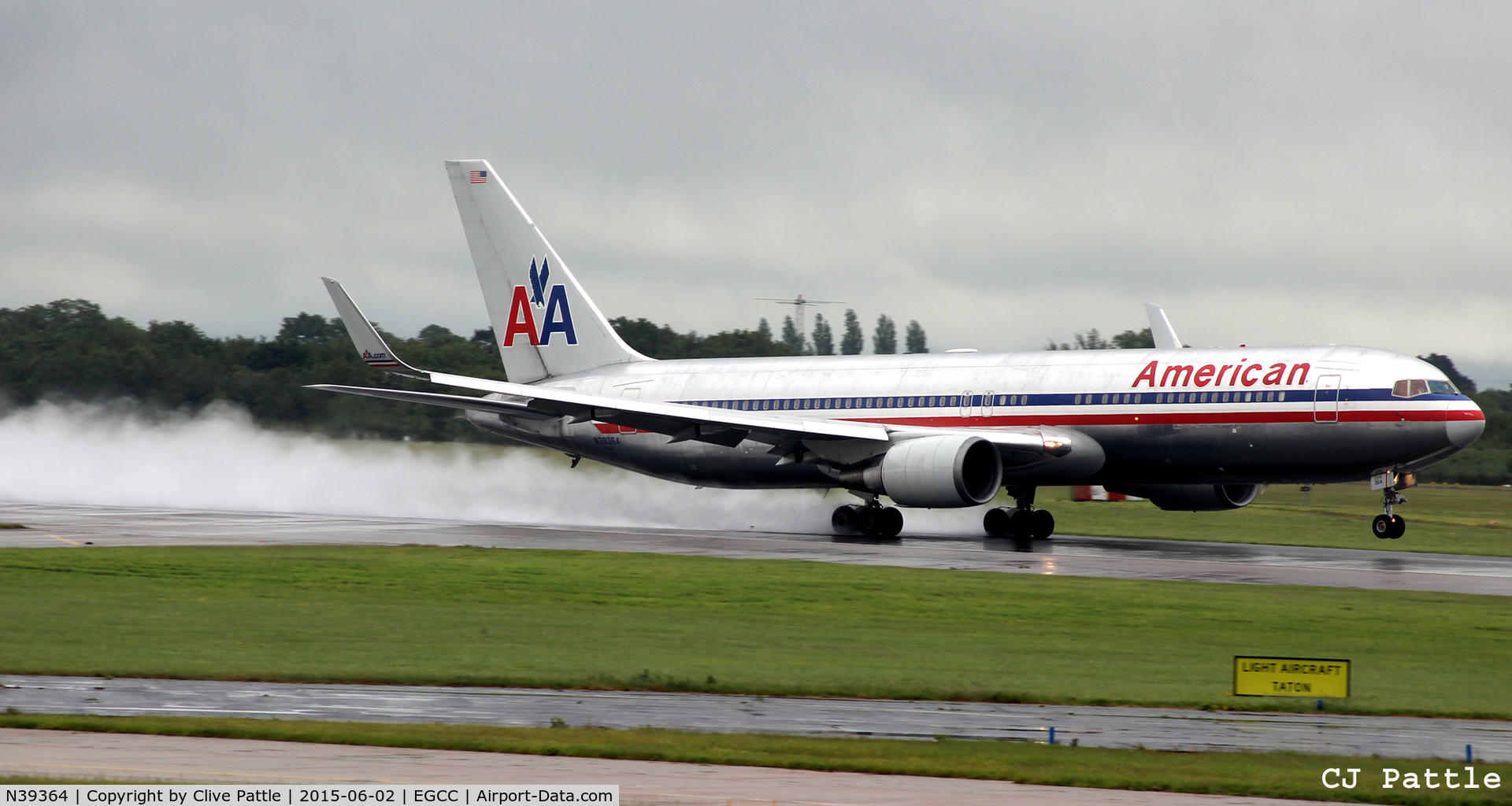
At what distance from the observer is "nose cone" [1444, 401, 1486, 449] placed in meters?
33.3

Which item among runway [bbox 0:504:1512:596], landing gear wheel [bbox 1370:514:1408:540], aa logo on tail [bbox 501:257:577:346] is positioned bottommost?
runway [bbox 0:504:1512:596]

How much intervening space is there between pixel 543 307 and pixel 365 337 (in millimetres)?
8240

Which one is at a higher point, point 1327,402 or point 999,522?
point 1327,402

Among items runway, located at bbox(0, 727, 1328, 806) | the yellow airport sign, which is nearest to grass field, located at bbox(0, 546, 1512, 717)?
the yellow airport sign

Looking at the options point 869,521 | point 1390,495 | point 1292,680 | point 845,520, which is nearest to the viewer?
point 1292,680

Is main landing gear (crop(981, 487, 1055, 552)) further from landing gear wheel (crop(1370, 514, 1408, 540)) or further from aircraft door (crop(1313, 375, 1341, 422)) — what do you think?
landing gear wheel (crop(1370, 514, 1408, 540))

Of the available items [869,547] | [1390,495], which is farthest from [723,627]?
[1390,495]

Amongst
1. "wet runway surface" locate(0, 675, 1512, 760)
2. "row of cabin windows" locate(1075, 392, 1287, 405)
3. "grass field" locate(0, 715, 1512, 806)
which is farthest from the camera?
"row of cabin windows" locate(1075, 392, 1287, 405)

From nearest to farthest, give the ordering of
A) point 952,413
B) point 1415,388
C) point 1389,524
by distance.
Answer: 1. point 1415,388
2. point 1389,524
3. point 952,413

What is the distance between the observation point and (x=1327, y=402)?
111ft

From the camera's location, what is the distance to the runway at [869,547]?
27.6 meters

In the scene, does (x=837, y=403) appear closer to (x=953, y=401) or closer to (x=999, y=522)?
(x=953, y=401)

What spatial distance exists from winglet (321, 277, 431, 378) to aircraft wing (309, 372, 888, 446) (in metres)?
0.85

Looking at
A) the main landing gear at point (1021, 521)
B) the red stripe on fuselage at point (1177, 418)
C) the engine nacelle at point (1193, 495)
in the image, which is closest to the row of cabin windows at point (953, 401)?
the red stripe on fuselage at point (1177, 418)
